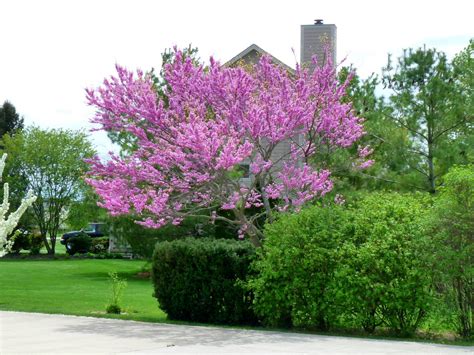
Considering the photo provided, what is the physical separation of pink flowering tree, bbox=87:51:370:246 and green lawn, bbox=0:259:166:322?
2.57m

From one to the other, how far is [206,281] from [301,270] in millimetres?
2082

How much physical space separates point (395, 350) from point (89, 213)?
36.9m

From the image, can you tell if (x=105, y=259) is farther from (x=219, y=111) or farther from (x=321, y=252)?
(x=321, y=252)

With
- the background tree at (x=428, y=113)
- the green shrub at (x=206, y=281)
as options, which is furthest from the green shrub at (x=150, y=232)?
the green shrub at (x=206, y=281)

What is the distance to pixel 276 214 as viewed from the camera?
13.7m

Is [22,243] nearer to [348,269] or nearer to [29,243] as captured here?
[29,243]

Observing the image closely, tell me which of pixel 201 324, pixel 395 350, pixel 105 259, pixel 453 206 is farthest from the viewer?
pixel 105 259

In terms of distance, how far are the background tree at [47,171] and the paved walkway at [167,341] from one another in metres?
32.2

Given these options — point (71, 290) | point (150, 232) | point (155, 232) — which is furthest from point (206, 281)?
point (150, 232)

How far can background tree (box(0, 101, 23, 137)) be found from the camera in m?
57.4

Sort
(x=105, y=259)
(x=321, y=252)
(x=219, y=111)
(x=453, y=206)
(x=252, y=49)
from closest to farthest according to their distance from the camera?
(x=453, y=206) < (x=321, y=252) < (x=219, y=111) < (x=252, y=49) < (x=105, y=259)

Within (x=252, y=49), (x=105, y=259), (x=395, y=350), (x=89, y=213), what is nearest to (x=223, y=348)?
(x=395, y=350)

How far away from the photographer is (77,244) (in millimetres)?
43688

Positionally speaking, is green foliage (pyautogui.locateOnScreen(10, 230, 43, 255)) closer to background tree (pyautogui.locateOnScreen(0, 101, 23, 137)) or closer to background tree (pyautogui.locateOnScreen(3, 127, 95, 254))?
background tree (pyautogui.locateOnScreen(3, 127, 95, 254))
